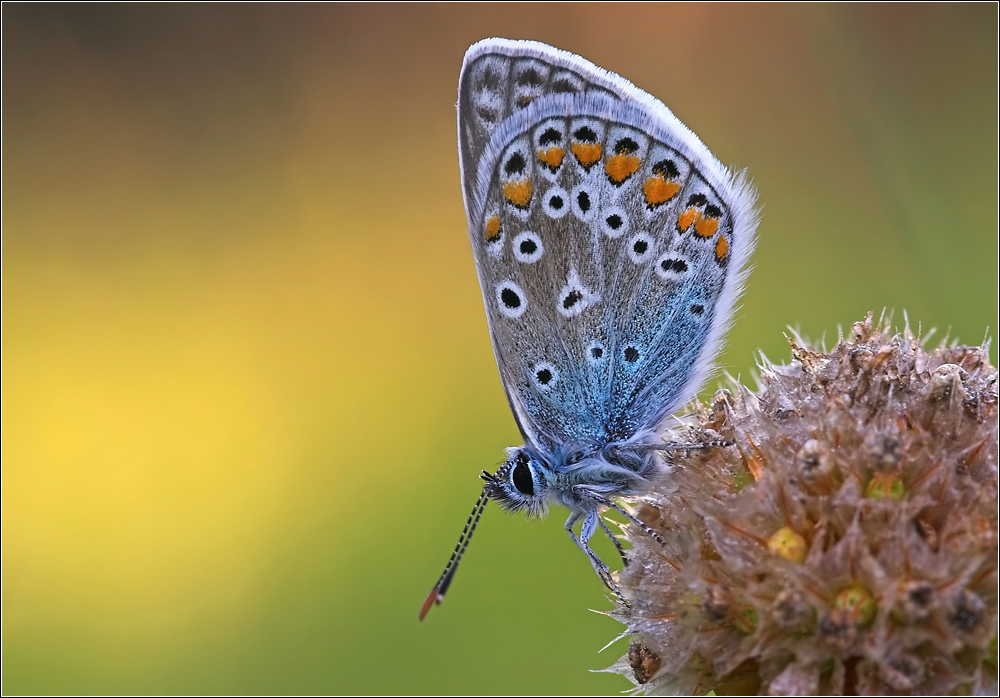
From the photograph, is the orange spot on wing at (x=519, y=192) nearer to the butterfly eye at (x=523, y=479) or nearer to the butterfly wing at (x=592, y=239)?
the butterfly wing at (x=592, y=239)

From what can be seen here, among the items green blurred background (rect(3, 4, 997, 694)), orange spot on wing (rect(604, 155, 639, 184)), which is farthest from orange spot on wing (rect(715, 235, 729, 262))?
green blurred background (rect(3, 4, 997, 694))

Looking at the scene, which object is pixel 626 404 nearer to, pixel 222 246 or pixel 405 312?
pixel 405 312

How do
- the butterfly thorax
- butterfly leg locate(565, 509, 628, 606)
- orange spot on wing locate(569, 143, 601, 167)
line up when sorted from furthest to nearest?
orange spot on wing locate(569, 143, 601, 167), the butterfly thorax, butterfly leg locate(565, 509, 628, 606)

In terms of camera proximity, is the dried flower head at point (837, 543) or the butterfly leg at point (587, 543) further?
the butterfly leg at point (587, 543)

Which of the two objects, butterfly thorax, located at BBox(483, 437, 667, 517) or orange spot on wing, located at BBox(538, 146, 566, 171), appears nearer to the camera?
butterfly thorax, located at BBox(483, 437, 667, 517)

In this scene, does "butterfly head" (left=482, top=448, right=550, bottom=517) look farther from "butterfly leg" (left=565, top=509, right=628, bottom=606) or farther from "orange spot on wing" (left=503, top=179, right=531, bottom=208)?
"orange spot on wing" (left=503, top=179, right=531, bottom=208)

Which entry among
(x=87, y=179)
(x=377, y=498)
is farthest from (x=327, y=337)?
(x=87, y=179)

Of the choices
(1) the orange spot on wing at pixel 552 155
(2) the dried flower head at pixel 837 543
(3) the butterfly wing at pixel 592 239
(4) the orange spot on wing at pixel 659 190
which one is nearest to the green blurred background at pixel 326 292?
(3) the butterfly wing at pixel 592 239
